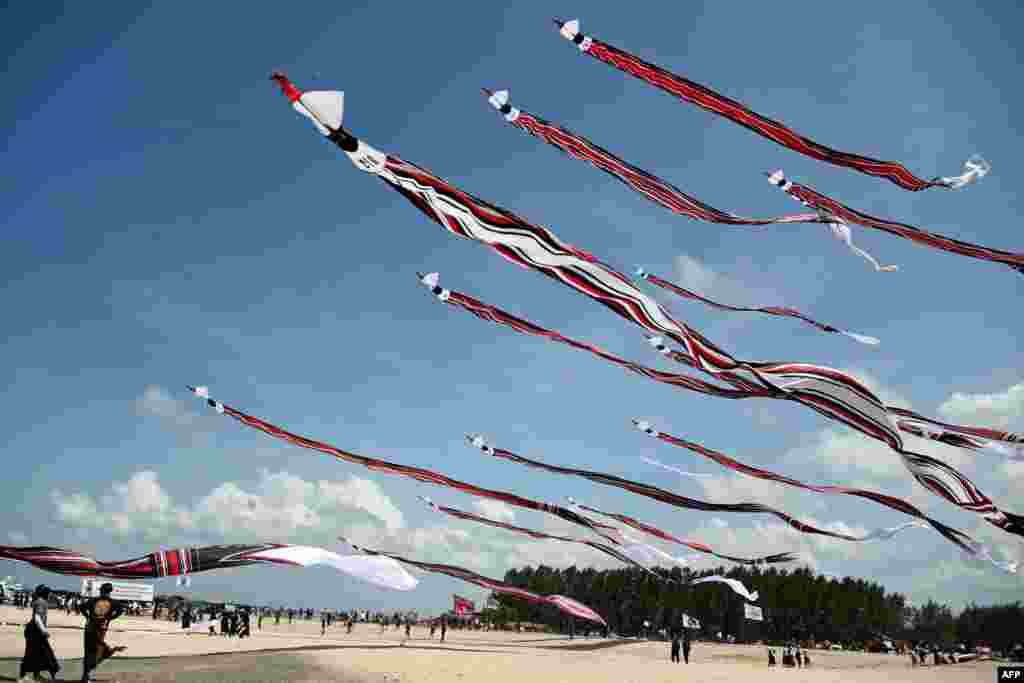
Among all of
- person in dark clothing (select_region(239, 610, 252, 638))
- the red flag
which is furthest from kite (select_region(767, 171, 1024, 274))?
person in dark clothing (select_region(239, 610, 252, 638))

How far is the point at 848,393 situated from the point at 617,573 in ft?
493

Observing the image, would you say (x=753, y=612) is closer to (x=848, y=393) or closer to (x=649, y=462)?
(x=649, y=462)

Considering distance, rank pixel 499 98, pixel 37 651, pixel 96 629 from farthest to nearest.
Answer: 1. pixel 37 651
2. pixel 96 629
3. pixel 499 98

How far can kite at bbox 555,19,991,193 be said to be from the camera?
35.5 feet

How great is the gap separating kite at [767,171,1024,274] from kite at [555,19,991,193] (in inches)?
47.3

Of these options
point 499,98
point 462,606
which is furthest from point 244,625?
point 499,98

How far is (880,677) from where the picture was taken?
4662 centimetres

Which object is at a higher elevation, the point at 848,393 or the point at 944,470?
the point at 848,393

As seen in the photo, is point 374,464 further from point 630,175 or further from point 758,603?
point 758,603

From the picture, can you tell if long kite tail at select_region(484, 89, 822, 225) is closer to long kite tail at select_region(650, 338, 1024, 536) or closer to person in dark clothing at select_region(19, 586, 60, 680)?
long kite tail at select_region(650, 338, 1024, 536)

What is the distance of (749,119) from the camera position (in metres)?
11.2

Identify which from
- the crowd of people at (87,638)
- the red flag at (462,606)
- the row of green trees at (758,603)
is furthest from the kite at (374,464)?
the row of green trees at (758,603)

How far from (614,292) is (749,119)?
3.27 m

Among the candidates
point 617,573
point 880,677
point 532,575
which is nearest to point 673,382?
point 880,677
